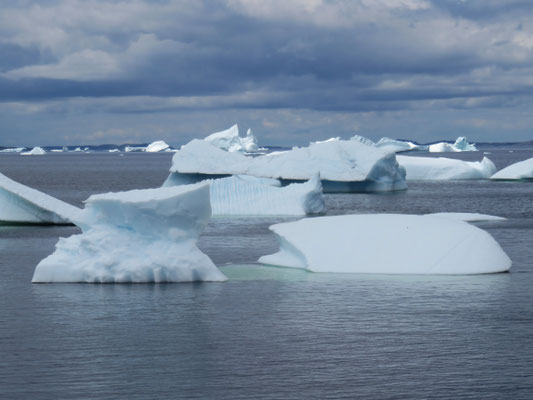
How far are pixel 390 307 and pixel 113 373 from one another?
482 cm

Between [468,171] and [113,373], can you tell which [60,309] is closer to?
[113,373]

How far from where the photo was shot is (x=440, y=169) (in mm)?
55250

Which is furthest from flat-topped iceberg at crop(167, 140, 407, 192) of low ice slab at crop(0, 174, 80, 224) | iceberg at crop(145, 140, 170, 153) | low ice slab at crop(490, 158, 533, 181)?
iceberg at crop(145, 140, 170, 153)

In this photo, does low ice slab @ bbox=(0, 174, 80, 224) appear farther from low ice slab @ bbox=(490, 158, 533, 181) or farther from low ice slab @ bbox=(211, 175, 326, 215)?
low ice slab @ bbox=(490, 158, 533, 181)

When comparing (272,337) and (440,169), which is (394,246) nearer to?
(272,337)

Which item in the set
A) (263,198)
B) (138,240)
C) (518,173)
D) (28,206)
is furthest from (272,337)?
(518,173)

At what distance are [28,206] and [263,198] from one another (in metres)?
8.00

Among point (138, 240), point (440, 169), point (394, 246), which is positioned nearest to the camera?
point (138, 240)

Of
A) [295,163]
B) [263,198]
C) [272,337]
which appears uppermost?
[295,163]

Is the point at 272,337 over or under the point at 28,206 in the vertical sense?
under

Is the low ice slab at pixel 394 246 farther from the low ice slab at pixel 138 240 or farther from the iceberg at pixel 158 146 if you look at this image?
the iceberg at pixel 158 146

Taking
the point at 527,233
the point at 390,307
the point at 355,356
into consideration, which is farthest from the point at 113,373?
the point at 527,233

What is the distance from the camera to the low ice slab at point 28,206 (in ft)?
79.9

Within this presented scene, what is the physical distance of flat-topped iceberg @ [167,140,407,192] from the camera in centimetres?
3875
